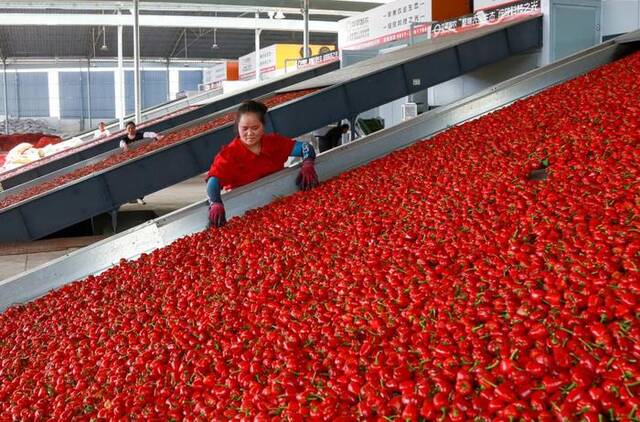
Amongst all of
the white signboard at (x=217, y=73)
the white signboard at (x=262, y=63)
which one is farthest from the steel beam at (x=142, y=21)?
the white signboard at (x=217, y=73)

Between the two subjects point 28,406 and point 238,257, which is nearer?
point 28,406

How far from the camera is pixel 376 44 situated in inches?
687

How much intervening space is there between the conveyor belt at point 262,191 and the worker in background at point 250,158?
115mm

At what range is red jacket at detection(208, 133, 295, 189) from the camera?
199 inches

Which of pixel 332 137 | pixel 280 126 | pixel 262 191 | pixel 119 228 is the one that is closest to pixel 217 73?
pixel 332 137

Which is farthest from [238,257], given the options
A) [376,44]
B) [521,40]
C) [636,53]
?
[376,44]

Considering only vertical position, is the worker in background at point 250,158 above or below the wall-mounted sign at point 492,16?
below

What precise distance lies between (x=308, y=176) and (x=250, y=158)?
49cm

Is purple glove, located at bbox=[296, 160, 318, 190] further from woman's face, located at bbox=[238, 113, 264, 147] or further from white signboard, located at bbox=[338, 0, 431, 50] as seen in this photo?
white signboard, located at bbox=[338, 0, 431, 50]

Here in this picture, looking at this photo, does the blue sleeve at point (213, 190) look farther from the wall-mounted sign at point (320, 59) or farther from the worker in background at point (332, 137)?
the wall-mounted sign at point (320, 59)

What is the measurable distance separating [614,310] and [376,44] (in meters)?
16.0

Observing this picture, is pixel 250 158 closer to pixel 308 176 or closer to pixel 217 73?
pixel 308 176

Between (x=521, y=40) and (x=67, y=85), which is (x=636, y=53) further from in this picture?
(x=67, y=85)

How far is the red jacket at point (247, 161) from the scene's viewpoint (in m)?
5.05
